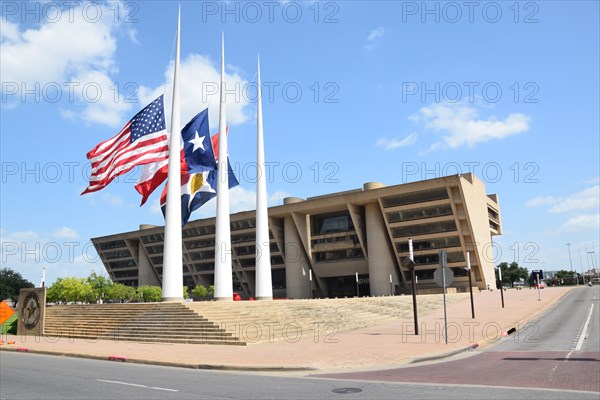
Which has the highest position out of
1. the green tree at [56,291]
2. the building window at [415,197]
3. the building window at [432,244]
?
the building window at [415,197]

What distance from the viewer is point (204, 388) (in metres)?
10.6

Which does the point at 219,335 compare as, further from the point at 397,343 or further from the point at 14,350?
the point at 14,350

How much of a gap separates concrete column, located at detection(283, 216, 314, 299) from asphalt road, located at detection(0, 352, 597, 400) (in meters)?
73.7

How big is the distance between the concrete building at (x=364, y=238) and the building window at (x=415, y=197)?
148 millimetres

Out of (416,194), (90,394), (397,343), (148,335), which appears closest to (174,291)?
(148,335)

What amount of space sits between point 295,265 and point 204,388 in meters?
78.4

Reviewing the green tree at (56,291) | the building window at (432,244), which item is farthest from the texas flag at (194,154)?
the green tree at (56,291)

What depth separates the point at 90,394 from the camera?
9961mm

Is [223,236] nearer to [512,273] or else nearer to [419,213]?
[419,213]

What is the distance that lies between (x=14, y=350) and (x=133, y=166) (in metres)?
11.4

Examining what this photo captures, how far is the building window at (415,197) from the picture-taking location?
73125 millimetres

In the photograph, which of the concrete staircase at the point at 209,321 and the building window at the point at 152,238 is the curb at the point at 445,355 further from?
the building window at the point at 152,238

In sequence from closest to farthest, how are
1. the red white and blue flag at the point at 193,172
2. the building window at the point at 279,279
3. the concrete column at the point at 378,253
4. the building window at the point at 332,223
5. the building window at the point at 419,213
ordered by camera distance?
the red white and blue flag at the point at 193,172, the building window at the point at 419,213, the concrete column at the point at 378,253, the building window at the point at 332,223, the building window at the point at 279,279

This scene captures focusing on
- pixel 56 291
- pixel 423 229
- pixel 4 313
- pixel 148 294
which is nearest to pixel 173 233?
pixel 4 313
